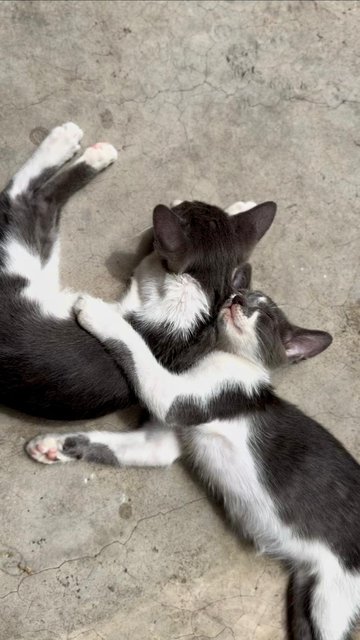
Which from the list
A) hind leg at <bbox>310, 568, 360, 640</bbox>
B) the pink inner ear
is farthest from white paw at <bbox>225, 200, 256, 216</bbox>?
hind leg at <bbox>310, 568, 360, 640</bbox>

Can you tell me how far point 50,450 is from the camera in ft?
11.0

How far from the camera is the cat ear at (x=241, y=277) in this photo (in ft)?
11.1

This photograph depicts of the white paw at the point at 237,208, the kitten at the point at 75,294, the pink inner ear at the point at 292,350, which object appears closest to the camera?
the kitten at the point at 75,294

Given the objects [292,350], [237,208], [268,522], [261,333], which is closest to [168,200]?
[237,208]

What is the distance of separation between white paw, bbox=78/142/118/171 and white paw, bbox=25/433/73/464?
5.08 ft

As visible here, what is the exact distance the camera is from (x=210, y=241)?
3.29m

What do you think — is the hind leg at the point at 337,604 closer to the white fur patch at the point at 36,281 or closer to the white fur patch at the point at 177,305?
the white fur patch at the point at 177,305

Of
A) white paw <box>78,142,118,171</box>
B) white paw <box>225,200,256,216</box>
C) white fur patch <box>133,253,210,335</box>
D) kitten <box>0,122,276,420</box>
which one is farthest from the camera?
white paw <box>225,200,256,216</box>

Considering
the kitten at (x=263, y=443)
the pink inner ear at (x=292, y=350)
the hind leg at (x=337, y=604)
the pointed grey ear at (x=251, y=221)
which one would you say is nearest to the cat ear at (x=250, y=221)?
the pointed grey ear at (x=251, y=221)

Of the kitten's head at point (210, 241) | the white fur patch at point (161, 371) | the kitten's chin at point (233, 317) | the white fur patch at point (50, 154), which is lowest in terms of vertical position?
the white fur patch at point (161, 371)

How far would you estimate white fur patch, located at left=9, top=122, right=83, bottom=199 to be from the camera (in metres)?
3.39

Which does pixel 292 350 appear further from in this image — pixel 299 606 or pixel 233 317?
pixel 299 606

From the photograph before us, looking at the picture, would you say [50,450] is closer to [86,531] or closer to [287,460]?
[86,531]

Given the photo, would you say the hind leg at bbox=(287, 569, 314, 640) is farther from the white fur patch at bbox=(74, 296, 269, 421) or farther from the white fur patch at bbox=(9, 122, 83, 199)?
the white fur patch at bbox=(9, 122, 83, 199)
